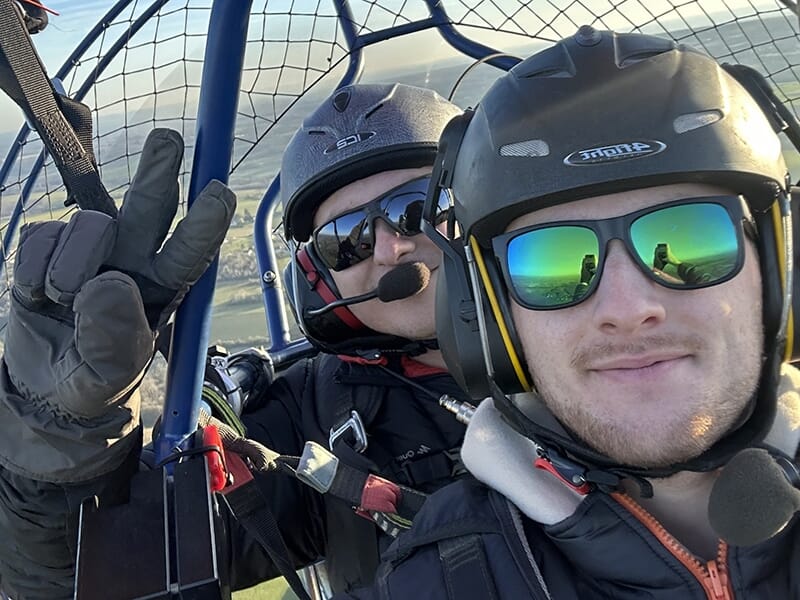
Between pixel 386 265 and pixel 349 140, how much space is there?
0.88 feet

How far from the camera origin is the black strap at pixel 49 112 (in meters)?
0.98

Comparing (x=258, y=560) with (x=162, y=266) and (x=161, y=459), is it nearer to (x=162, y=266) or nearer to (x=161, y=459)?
(x=161, y=459)

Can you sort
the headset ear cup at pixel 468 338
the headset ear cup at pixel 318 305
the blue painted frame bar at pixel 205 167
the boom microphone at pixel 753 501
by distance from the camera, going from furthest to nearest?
the headset ear cup at pixel 318 305 → the blue painted frame bar at pixel 205 167 → the headset ear cup at pixel 468 338 → the boom microphone at pixel 753 501

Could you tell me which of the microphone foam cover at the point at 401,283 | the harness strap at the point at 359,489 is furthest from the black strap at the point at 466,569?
the microphone foam cover at the point at 401,283

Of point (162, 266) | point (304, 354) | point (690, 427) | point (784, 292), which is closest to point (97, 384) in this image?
point (162, 266)

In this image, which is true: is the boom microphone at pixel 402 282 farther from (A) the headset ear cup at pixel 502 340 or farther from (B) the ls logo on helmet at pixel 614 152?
(B) the ls logo on helmet at pixel 614 152

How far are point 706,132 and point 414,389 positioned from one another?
0.86 meters

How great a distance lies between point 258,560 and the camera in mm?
1403

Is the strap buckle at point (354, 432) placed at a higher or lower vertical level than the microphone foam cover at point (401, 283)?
lower

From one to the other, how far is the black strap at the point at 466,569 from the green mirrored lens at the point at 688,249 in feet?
1.23

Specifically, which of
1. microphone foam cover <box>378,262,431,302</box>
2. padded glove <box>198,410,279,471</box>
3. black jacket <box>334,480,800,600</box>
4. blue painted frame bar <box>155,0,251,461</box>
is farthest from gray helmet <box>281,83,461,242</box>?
black jacket <box>334,480,800,600</box>

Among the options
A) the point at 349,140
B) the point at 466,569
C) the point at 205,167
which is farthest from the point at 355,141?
the point at 466,569

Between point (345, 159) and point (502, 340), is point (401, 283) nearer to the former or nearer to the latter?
point (345, 159)

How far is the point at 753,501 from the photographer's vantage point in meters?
0.70
